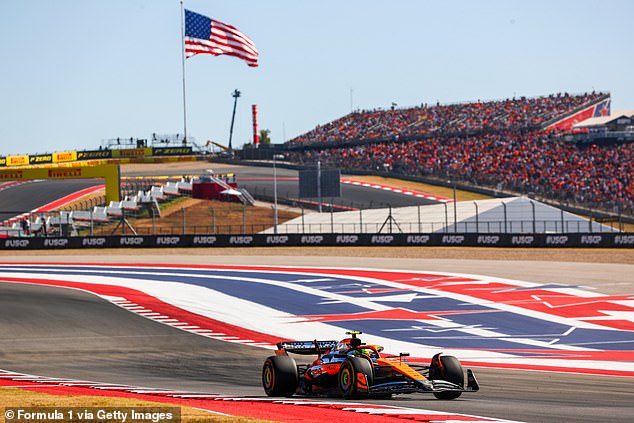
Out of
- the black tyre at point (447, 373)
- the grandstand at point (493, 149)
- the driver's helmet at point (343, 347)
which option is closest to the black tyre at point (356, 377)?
the driver's helmet at point (343, 347)

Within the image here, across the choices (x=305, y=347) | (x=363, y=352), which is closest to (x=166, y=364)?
(x=305, y=347)

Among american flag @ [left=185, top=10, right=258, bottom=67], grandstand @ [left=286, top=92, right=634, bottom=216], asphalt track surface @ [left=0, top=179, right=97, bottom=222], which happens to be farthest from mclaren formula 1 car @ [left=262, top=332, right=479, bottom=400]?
asphalt track surface @ [left=0, top=179, right=97, bottom=222]

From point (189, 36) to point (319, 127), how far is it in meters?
46.0

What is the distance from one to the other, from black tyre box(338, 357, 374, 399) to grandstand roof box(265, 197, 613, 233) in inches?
1495

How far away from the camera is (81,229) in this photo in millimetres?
61781

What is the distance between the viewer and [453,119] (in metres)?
97.8

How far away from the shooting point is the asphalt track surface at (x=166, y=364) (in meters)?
13.7

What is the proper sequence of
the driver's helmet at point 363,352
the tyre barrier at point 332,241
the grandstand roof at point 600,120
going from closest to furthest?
1. the driver's helmet at point 363,352
2. the tyre barrier at point 332,241
3. the grandstand roof at point 600,120

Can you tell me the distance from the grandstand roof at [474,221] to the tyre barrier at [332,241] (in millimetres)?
1343

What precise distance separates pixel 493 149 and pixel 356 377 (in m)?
70.6

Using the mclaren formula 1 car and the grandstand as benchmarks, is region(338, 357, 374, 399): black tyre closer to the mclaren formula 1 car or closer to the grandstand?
the mclaren formula 1 car

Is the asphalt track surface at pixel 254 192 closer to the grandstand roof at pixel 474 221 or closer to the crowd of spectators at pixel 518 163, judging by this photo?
the grandstand roof at pixel 474 221

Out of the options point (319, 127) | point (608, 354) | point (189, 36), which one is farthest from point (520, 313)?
point (319, 127)

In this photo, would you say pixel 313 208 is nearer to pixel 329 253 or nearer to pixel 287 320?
pixel 329 253
